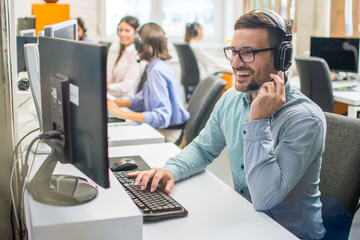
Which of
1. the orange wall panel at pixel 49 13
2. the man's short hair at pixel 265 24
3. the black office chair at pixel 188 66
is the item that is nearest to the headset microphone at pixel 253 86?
the man's short hair at pixel 265 24

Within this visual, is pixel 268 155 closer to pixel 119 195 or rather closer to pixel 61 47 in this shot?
A: pixel 119 195

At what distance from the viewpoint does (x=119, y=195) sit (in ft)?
3.58

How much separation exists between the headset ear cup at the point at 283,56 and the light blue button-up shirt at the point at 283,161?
0.22 feet

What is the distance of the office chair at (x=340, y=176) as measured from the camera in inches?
54.1

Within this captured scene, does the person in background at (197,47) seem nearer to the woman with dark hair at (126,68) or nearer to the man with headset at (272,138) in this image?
the woman with dark hair at (126,68)

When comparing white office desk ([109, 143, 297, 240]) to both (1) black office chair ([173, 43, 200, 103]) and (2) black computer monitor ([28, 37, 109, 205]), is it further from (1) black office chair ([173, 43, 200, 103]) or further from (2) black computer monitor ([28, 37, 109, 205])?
(1) black office chair ([173, 43, 200, 103])

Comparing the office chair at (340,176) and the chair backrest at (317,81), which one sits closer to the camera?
the office chair at (340,176)

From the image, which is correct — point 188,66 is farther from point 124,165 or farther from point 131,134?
point 124,165

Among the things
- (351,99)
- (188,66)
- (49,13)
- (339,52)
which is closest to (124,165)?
(351,99)

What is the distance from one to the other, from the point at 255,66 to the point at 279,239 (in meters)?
0.57

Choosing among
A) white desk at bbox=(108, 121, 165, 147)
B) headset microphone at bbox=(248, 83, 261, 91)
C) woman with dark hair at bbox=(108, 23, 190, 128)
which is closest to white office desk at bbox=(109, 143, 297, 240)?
headset microphone at bbox=(248, 83, 261, 91)

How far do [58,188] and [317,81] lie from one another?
8.77 ft

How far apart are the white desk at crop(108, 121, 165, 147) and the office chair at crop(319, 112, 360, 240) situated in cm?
86

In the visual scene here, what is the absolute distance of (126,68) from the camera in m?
4.12
